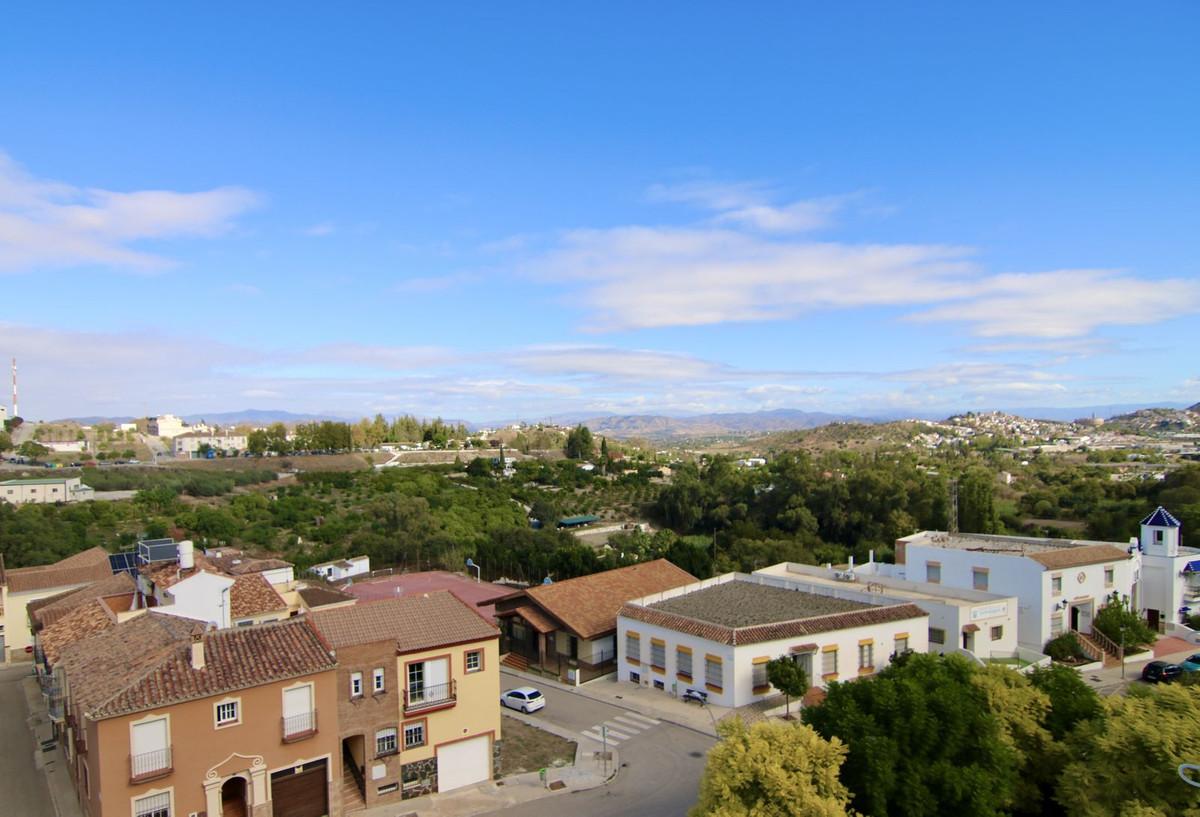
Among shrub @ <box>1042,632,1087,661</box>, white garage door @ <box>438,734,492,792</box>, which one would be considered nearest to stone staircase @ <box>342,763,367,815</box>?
white garage door @ <box>438,734,492,792</box>

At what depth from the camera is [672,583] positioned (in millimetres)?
31000

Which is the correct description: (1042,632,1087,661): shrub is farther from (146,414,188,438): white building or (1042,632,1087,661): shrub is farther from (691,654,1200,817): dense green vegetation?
(146,414,188,438): white building

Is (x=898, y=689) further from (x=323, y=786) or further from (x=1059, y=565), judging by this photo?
(x=1059, y=565)

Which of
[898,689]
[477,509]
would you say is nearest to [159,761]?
[898,689]

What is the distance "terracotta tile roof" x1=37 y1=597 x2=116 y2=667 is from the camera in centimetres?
1850

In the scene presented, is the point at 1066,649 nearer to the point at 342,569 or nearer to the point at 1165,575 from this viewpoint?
the point at 1165,575

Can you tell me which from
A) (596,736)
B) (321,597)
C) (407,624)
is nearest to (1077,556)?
(596,736)

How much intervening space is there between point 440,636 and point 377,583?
2186 cm

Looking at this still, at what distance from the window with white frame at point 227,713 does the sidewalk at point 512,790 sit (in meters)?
3.48

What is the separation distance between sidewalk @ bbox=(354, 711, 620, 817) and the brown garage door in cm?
95

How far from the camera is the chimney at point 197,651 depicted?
46.9 feet

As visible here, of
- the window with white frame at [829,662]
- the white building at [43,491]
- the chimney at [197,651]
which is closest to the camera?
the chimney at [197,651]

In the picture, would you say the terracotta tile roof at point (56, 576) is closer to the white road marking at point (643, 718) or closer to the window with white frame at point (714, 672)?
the white road marking at point (643, 718)

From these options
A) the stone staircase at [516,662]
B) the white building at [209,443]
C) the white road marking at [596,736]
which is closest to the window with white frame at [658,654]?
the white road marking at [596,736]
